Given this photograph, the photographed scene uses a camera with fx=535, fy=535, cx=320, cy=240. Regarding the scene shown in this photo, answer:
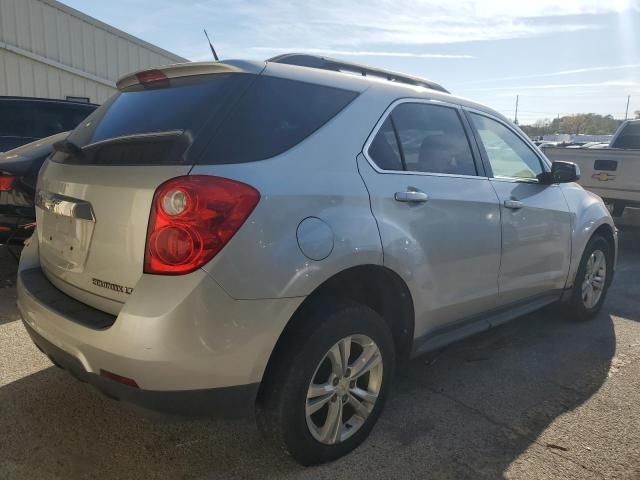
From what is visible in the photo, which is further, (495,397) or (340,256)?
(495,397)

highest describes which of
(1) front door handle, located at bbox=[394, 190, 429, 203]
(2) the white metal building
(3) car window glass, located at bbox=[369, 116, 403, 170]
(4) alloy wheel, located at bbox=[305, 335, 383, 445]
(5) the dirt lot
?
(2) the white metal building

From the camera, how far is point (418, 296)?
2.79m

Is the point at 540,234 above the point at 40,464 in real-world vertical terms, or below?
above

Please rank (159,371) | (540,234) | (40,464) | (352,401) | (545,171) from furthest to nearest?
(545,171) → (540,234) → (352,401) → (40,464) → (159,371)

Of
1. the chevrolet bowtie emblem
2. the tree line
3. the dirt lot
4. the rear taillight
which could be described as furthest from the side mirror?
the tree line

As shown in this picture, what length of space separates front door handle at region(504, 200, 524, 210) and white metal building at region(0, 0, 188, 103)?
37.4 ft

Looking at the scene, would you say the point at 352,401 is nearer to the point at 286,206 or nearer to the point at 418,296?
the point at 418,296

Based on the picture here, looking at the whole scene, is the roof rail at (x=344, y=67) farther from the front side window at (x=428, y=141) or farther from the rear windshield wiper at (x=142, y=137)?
the rear windshield wiper at (x=142, y=137)

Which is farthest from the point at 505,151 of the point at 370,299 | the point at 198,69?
the point at 198,69

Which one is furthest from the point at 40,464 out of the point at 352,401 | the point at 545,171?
the point at 545,171

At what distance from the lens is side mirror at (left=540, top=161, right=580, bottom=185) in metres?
3.96

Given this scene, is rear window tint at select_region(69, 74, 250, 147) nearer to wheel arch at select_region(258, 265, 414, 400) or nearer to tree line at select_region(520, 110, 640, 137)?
wheel arch at select_region(258, 265, 414, 400)

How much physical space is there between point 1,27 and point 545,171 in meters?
11.4

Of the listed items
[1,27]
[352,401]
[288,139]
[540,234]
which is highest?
[1,27]
